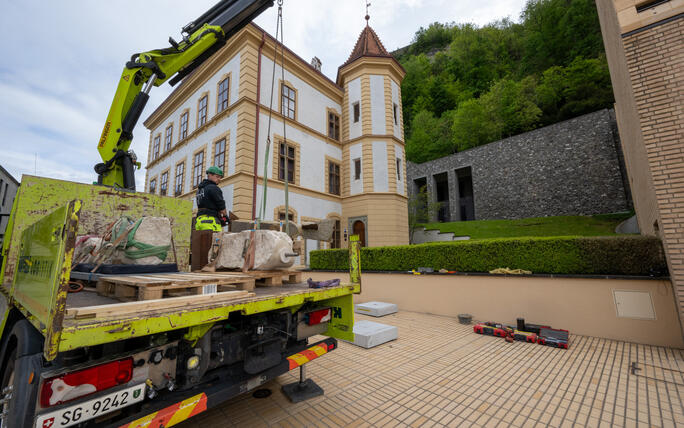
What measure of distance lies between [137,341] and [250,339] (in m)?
0.86

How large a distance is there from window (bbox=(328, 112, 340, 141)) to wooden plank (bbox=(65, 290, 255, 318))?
56.1 ft

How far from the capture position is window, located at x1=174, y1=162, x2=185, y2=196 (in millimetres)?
17516

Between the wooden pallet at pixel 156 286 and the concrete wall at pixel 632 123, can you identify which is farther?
the concrete wall at pixel 632 123

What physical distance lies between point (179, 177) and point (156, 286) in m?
18.7

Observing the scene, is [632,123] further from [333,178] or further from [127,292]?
[333,178]

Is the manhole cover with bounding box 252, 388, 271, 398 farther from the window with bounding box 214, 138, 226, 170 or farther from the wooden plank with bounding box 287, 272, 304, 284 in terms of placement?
the window with bounding box 214, 138, 226, 170

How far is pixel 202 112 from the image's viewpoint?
1659 cm

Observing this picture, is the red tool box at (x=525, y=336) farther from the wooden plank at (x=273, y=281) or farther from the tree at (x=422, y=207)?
the tree at (x=422, y=207)

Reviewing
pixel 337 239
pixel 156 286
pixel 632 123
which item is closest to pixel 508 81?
pixel 337 239

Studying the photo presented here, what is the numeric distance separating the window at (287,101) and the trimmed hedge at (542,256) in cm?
1019

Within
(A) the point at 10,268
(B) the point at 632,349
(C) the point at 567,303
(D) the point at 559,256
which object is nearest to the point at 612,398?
(B) the point at 632,349

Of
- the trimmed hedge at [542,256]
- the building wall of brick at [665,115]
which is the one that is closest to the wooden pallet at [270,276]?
the trimmed hedge at [542,256]

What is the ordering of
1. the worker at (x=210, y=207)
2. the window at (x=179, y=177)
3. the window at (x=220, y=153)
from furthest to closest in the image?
the window at (x=179, y=177), the window at (x=220, y=153), the worker at (x=210, y=207)

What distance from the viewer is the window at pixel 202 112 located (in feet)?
53.7
